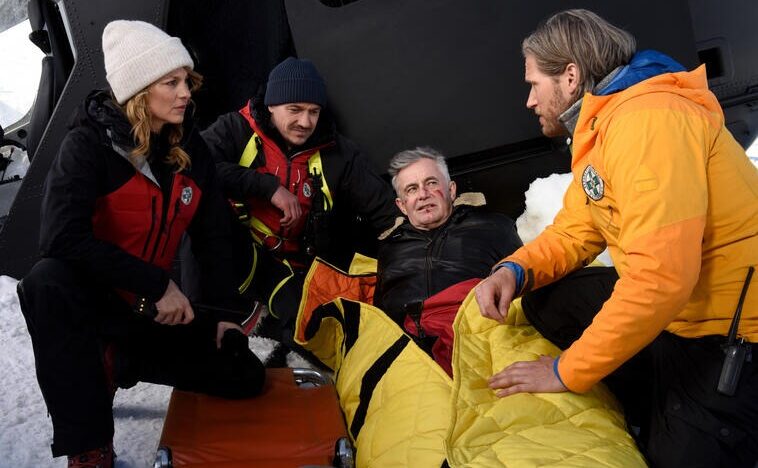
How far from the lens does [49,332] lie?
175 cm

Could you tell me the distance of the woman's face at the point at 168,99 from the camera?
1947 millimetres

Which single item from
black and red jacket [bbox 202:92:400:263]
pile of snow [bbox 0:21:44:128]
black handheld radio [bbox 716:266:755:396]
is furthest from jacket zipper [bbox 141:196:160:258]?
pile of snow [bbox 0:21:44:128]

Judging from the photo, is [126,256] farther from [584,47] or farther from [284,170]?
[584,47]

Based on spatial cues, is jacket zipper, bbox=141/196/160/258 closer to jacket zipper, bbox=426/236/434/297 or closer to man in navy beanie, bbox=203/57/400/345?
man in navy beanie, bbox=203/57/400/345

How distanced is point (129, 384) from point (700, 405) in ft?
4.86

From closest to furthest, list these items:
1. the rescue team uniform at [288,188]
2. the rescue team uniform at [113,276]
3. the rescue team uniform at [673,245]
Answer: the rescue team uniform at [673,245]
the rescue team uniform at [113,276]
the rescue team uniform at [288,188]

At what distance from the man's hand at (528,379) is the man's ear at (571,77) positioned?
598 millimetres

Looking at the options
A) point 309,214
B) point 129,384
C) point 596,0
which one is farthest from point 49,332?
point 596,0

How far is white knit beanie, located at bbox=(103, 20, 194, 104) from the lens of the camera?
192 cm

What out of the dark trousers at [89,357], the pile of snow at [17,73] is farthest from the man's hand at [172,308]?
the pile of snow at [17,73]

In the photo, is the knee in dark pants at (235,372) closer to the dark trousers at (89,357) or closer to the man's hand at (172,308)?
the dark trousers at (89,357)

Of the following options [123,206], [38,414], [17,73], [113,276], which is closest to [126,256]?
[113,276]

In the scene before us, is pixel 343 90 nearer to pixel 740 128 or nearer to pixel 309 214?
pixel 309 214

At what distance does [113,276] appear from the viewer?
1.81m
